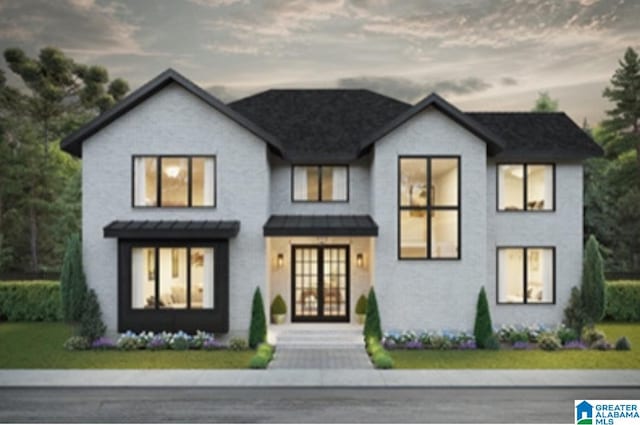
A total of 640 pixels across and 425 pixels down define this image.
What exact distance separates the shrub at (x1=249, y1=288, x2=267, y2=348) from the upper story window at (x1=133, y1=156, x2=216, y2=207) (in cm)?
347

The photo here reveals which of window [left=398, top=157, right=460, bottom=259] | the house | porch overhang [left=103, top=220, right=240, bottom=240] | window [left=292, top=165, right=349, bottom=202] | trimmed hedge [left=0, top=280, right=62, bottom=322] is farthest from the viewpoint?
trimmed hedge [left=0, top=280, right=62, bottom=322]

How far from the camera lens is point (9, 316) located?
80.6ft

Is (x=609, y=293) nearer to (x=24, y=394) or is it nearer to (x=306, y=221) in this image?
(x=306, y=221)

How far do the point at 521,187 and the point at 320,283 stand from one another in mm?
7860

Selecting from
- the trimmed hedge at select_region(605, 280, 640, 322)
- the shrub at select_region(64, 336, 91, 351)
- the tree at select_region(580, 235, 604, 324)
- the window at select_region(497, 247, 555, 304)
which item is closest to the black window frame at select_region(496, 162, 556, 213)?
the window at select_region(497, 247, 555, 304)

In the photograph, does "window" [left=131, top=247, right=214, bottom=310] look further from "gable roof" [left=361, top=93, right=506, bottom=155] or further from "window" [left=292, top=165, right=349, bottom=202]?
"gable roof" [left=361, top=93, right=506, bottom=155]

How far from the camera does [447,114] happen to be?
1856cm

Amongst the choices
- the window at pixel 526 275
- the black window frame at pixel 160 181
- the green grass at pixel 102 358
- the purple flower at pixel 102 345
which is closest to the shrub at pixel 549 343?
the window at pixel 526 275

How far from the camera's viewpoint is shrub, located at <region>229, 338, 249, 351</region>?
17.5m

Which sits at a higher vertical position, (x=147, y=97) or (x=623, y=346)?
(x=147, y=97)

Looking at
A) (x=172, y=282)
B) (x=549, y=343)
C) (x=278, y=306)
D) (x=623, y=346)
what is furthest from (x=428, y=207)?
(x=172, y=282)

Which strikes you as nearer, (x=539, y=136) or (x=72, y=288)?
(x=72, y=288)

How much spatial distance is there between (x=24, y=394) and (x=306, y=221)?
10.0 meters

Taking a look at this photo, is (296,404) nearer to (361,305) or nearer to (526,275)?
(361,305)
